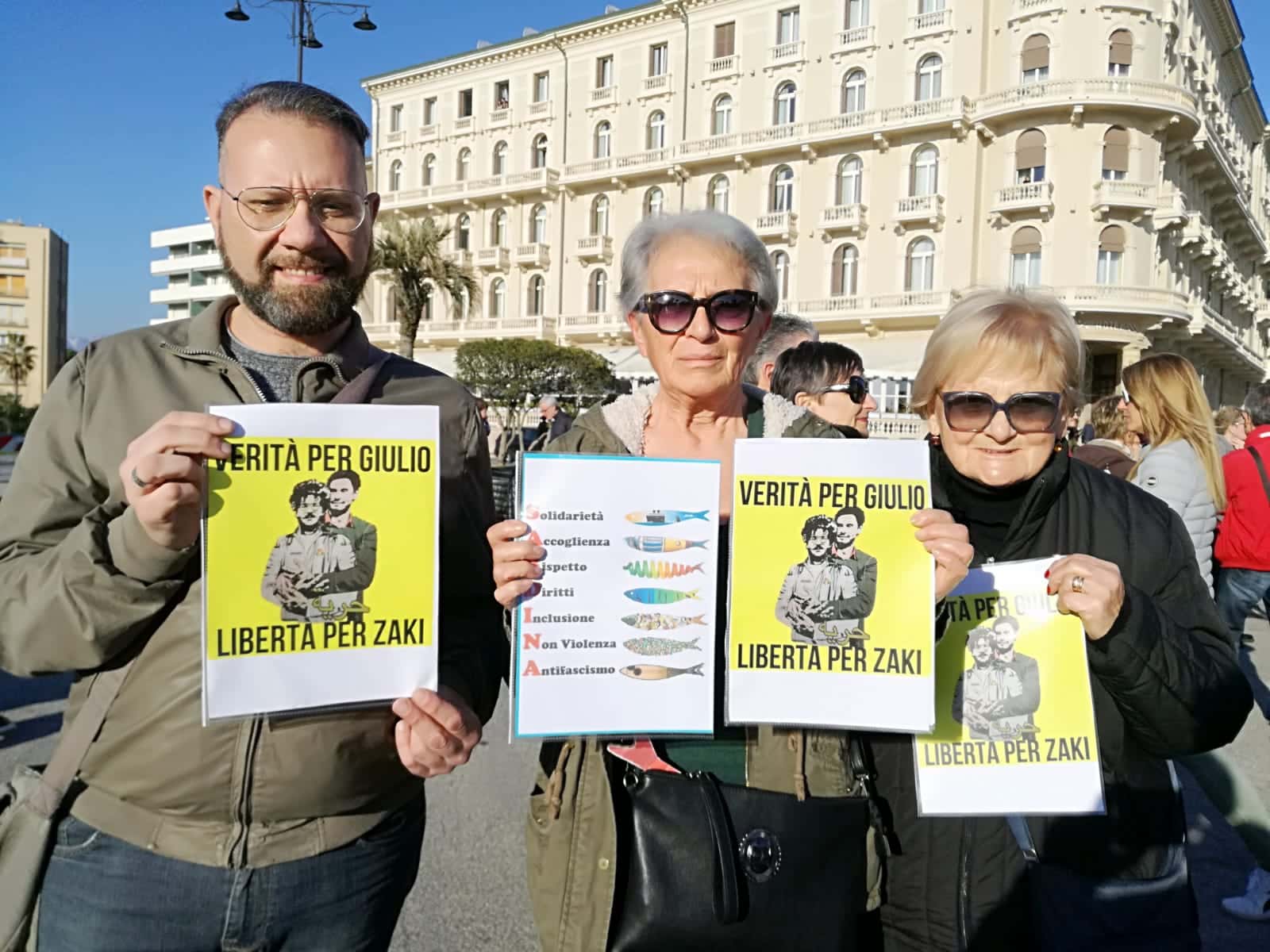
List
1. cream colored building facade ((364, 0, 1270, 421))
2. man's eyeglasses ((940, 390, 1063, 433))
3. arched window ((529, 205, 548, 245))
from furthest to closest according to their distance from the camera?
1. arched window ((529, 205, 548, 245))
2. cream colored building facade ((364, 0, 1270, 421))
3. man's eyeglasses ((940, 390, 1063, 433))

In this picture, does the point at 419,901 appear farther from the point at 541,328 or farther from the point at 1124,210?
the point at 541,328

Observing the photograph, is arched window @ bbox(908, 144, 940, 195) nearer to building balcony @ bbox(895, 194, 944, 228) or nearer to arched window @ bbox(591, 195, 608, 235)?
building balcony @ bbox(895, 194, 944, 228)

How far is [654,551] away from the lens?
5.70 feet

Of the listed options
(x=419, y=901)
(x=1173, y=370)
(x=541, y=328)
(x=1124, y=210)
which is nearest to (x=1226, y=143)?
(x=1124, y=210)

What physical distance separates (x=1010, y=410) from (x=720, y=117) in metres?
37.0

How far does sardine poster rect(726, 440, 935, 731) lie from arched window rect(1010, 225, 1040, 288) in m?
30.6

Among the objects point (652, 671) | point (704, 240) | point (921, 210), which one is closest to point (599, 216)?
point (921, 210)

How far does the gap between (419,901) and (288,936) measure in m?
1.96

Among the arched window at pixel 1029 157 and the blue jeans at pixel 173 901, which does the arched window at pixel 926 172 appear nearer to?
the arched window at pixel 1029 157

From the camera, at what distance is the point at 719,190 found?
35.5 meters

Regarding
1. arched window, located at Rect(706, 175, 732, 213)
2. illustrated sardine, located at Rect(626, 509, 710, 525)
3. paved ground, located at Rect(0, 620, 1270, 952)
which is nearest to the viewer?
illustrated sardine, located at Rect(626, 509, 710, 525)

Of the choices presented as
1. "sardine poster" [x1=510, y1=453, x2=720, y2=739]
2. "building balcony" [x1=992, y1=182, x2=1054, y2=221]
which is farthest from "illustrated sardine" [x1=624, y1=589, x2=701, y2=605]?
"building balcony" [x1=992, y1=182, x2=1054, y2=221]

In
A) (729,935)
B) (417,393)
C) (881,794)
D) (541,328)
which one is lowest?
(729,935)

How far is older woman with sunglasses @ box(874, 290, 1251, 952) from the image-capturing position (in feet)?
5.48
